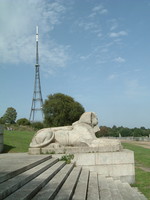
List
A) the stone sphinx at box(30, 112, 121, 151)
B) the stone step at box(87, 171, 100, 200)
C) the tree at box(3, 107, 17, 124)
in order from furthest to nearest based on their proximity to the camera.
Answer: the tree at box(3, 107, 17, 124) < the stone sphinx at box(30, 112, 121, 151) < the stone step at box(87, 171, 100, 200)

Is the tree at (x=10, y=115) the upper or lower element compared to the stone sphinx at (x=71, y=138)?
upper

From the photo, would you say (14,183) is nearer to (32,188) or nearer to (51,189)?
(32,188)

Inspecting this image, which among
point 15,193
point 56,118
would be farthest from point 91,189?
point 56,118

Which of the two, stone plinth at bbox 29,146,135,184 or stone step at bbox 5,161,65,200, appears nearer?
stone step at bbox 5,161,65,200

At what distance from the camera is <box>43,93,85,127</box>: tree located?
34531 mm

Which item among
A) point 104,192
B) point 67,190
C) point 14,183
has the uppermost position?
point 14,183

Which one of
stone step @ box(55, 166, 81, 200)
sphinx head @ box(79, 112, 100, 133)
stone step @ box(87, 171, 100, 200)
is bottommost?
stone step @ box(87, 171, 100, 200)

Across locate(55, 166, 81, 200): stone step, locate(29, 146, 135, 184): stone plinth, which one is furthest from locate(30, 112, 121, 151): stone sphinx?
locate(55, 166, 81, 200): stone step

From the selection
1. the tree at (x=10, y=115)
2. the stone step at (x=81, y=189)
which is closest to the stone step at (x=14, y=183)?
the stone step at (x=81, y=189)

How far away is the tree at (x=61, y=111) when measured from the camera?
34.5m

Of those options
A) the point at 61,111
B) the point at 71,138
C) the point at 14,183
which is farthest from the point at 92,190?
the point at 61,111

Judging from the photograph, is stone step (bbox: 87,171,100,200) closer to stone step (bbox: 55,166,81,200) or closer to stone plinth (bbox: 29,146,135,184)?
stone step (bbox: 55,166,81,200)

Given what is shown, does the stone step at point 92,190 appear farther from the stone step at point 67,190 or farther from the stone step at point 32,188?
the stone step at point 32,188

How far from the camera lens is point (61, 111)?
34.6 m
